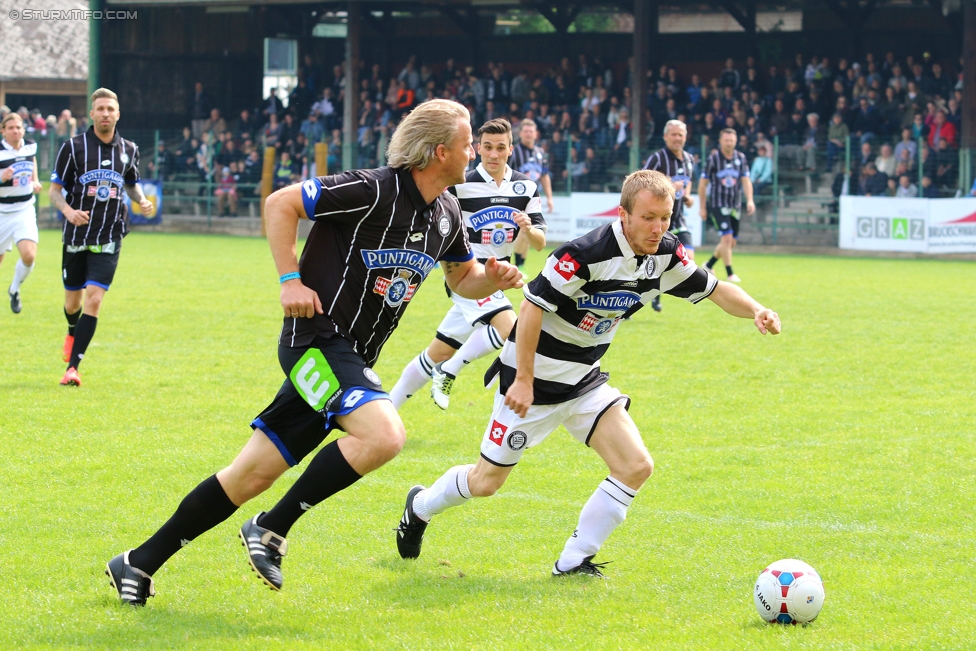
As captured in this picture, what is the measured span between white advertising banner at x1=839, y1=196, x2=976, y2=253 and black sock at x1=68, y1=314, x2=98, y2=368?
17763 millimetres

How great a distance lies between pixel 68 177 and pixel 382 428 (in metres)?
5.98

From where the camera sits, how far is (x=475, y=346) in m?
7.70

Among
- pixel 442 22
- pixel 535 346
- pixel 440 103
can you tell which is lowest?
pixel 535 346

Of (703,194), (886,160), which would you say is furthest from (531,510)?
(886,160)

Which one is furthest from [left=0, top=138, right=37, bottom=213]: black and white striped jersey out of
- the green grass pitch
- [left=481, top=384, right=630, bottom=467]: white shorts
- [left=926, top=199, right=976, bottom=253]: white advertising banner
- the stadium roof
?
the stadium roof

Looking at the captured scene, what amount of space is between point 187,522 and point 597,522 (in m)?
1.51

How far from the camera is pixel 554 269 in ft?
14.4

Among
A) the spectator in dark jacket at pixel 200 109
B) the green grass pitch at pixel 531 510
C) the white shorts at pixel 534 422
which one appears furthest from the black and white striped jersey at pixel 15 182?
the spectator in dark jacket at pixel 200 109

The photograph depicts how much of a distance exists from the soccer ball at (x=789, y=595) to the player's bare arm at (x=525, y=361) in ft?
3.44

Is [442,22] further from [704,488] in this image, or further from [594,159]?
[704,488]

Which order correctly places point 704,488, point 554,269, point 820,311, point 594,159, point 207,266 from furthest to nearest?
1. point 594,159
2. point 207,266
3. point 820,311
4. point 704,488
5. point 554,269

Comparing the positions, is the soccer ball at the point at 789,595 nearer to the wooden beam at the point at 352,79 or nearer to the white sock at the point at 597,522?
the white sock at the point at 597,522

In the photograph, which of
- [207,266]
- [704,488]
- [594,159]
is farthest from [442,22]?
[704,488]

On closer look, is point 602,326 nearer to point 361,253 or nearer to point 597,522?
point 597,522
